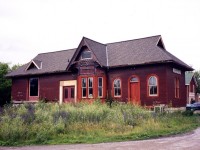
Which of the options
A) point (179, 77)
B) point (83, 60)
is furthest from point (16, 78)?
point (179, 77)

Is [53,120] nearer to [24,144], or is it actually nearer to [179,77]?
[24,144]

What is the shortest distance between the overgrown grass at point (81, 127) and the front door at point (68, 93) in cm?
1404

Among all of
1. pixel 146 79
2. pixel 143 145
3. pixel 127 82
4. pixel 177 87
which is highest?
pixel 146 79

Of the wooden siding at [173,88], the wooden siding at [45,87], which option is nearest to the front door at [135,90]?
the wooden siding at [173,88]

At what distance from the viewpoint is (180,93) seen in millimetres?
29766

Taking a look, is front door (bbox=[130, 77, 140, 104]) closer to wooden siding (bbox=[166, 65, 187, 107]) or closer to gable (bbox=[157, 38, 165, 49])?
wooden siding (bbox=[166, 65, 187, 107])

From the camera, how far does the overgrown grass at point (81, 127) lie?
13438mm

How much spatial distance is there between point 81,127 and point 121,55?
15.7m

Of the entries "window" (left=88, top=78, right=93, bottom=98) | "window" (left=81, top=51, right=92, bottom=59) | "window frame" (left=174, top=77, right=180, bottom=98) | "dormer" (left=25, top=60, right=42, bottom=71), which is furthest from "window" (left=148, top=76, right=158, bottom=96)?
"dormer" (left=25, top=60, right=42, bottom=71)

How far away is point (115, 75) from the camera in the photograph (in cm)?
2870

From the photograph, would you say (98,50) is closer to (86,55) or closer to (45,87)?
(86,55)

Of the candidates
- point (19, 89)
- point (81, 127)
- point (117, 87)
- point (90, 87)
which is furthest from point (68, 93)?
point (81, 127)

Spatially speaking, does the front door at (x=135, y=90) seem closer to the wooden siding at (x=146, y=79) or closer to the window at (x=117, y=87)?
the wooden siding at (x=146, y=79)

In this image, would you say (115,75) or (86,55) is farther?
(86,55)
